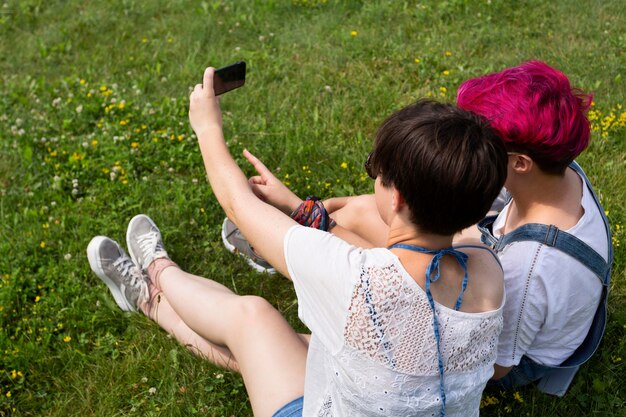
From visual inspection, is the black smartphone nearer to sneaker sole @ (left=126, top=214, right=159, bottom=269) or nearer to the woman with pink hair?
the woman with pink hair

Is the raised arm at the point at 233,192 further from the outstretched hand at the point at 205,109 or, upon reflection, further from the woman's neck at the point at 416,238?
the woman's neck at the point at 416,238

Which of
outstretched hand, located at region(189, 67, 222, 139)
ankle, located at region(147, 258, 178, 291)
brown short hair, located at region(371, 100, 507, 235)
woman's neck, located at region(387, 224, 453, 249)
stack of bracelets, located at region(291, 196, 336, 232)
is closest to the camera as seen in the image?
brown short hair, located at region(371, 100, 507, 235)

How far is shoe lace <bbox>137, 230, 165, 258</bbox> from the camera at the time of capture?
4.11 m

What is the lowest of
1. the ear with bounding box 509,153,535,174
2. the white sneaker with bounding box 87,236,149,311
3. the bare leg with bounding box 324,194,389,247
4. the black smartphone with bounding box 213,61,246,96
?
the white sneaker with bounding box 87,236,149,311

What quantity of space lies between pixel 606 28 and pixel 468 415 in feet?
14.6

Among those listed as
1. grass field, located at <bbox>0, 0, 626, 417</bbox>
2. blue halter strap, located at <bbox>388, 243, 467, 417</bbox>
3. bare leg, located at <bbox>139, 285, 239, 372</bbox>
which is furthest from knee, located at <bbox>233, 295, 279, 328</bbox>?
blue halter strap, located at <bbox>388, 243, 467, 417</bbox>

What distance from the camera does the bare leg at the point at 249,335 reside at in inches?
110

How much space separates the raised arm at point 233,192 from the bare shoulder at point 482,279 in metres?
0.59

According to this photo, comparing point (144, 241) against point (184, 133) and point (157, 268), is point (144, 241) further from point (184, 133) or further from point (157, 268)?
point (184, 133)

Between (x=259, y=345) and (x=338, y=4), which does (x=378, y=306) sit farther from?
(x=338, y=4)

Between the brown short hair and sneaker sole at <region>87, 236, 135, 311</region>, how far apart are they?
228cm

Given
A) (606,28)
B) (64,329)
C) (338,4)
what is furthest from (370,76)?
(64,329)

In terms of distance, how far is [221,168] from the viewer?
272 cm

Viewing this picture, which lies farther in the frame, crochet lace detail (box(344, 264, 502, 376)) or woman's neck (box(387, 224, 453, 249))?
woman's neck (box(387, 224, 453, 249))
